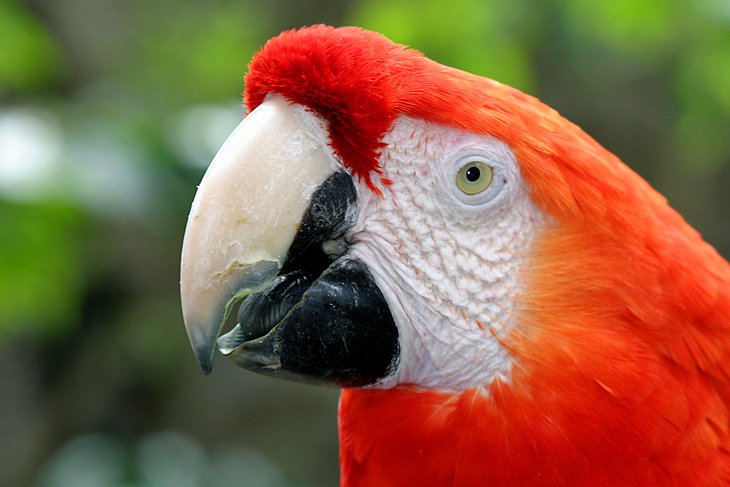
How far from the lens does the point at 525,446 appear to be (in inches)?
34.0

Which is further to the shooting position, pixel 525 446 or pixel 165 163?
pixel 165 163

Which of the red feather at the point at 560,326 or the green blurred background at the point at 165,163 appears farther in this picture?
the green blurred background at the point at 165,163

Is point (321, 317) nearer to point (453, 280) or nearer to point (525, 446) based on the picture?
point (453, 280)

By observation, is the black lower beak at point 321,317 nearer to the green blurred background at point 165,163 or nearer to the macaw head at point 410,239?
the macaw head at point 410,239

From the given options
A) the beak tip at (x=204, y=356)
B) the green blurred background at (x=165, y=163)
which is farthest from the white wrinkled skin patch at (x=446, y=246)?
the green blurred background at (x=165, y=163)

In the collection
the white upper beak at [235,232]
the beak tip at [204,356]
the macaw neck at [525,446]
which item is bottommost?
the macaw neck at [525,446]

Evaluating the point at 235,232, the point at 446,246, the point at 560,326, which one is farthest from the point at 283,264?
the point at 560,326

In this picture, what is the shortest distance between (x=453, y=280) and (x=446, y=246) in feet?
0.13

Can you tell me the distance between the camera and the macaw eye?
888mm

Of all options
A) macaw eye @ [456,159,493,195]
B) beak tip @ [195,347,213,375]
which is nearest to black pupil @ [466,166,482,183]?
macaw eye @ [456,159,493,195]

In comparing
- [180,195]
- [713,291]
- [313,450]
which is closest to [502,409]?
[713,291]

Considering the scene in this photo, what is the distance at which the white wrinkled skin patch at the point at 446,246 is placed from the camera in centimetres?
90

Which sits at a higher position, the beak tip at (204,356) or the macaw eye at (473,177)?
the macaw eye at (473,177)

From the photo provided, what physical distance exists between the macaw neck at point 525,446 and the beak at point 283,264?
8cm
